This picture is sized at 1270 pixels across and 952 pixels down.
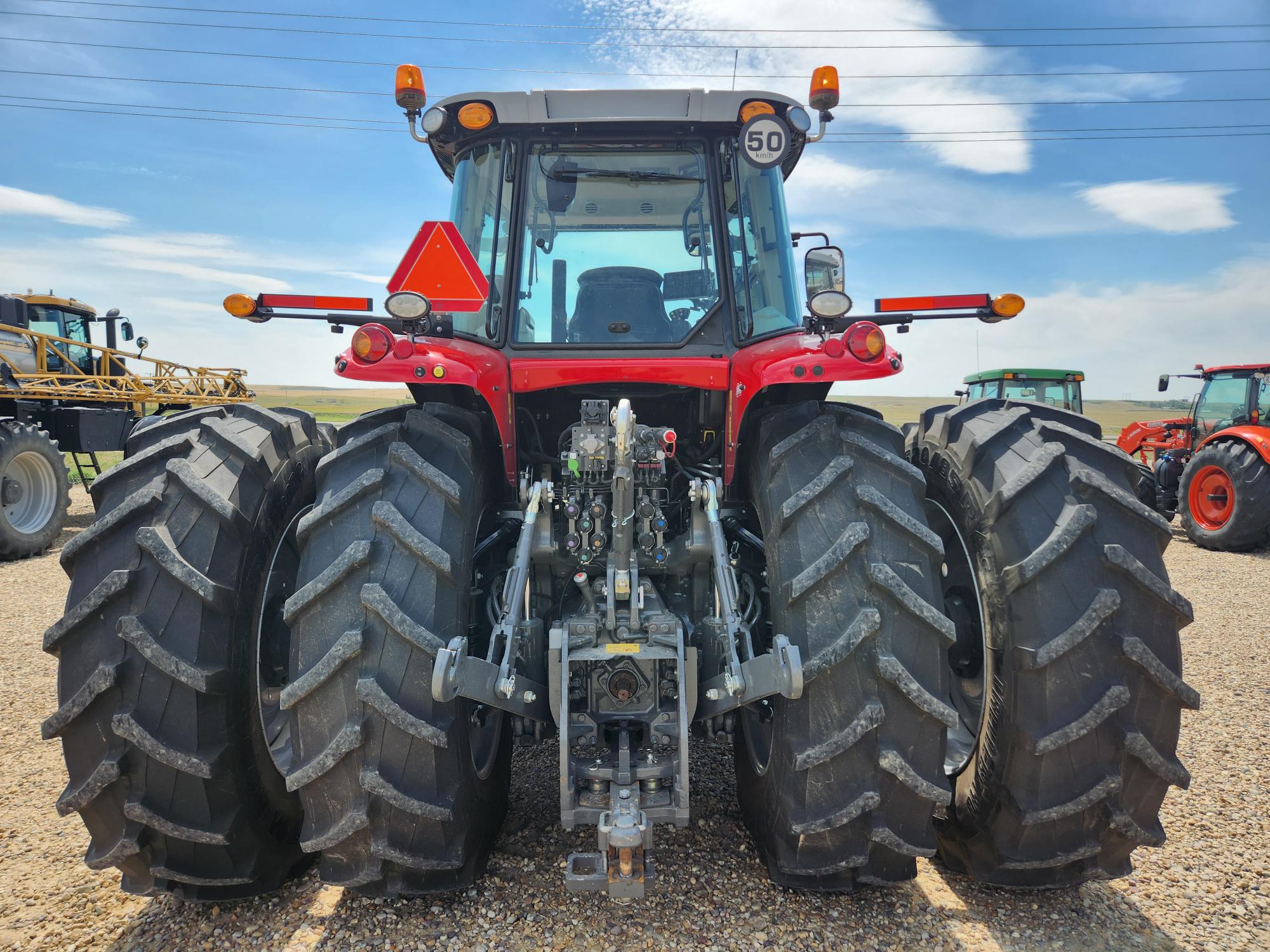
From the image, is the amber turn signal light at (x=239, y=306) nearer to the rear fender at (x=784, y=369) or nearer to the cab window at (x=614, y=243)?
the cab window at (x=614, y=243)

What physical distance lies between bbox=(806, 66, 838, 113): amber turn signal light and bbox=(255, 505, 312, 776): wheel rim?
99.5 inches

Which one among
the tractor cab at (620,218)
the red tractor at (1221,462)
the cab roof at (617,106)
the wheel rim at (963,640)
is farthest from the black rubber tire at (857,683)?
the red tractor at (1221,462)

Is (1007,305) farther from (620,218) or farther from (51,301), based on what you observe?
(51,301)

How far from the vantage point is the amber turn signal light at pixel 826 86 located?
9.62ft

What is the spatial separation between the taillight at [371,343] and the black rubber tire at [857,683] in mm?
1390

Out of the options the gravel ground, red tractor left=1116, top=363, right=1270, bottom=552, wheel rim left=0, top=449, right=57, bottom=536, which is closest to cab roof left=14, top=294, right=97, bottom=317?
wheel rim left=0, top=449, right=57, bottom=536

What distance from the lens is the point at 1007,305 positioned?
265 cm

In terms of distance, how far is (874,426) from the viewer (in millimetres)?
2512

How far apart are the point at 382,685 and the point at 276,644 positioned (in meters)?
0.85

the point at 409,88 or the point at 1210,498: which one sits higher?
the point at 409,88

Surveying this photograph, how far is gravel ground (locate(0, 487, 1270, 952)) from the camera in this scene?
2.33 meters

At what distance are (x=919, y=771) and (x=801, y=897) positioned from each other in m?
0.72

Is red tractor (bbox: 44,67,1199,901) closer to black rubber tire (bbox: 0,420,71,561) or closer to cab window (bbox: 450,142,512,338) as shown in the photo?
cab window (bbox: 450,142,512,338)

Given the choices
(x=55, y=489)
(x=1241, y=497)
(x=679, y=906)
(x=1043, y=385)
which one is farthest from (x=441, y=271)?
(x=1043, y=385)
